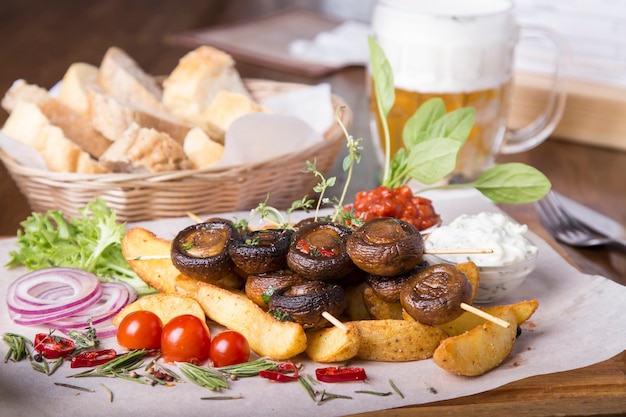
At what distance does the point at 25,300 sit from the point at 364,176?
1.58m

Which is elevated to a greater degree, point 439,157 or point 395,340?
point 439,157

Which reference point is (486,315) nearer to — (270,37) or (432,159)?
(432,159)

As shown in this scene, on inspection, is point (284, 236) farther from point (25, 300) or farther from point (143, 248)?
point (25, 300)

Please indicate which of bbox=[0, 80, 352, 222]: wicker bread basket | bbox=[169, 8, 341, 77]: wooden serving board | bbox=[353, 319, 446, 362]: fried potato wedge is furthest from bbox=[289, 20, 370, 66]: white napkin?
bbox=[353, 319, 446, 362]: fried potato wedge

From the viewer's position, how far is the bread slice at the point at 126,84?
3.35 meters

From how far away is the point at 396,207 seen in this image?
2441mm

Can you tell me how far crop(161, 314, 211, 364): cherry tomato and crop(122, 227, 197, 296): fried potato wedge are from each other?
8.1 inches

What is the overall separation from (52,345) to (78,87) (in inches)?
60.2

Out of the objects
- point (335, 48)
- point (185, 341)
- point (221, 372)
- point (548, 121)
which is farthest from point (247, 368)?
point (335, 48)

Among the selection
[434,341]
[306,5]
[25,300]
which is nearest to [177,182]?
[25,300]

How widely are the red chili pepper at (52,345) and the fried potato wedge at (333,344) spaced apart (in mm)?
561

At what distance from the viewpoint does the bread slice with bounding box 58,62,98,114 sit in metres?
3.21

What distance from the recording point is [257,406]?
5.80 ft

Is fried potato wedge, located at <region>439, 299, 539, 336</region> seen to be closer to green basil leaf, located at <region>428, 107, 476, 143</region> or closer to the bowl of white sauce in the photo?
the bowl of white sauce
